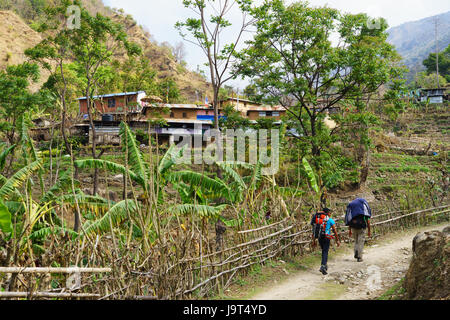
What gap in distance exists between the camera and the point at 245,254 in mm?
6750

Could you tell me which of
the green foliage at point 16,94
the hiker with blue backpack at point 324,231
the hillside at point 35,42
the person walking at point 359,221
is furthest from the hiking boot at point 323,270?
the hillside at point 35,42

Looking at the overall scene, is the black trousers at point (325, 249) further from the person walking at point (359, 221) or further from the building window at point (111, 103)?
the building window at point (111, 103)

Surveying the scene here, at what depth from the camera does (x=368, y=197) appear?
64.1 ft

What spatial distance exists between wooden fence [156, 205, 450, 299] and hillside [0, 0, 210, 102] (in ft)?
123

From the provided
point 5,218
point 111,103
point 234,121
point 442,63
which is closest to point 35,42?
point 111,103

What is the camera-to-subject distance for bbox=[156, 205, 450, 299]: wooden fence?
17.3 ft

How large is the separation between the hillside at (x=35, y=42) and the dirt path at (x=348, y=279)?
128 feet

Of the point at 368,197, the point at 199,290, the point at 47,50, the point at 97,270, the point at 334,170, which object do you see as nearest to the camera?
the point at 97,270

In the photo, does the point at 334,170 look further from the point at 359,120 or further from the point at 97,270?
the point at 97,270

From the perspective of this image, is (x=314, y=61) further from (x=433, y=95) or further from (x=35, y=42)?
(x=35, y=42)

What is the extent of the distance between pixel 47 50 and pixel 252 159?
8244mm

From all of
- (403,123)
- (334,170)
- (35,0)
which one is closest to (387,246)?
(334,170)

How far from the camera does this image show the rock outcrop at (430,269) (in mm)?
4176

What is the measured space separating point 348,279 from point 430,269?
7.02 ft
